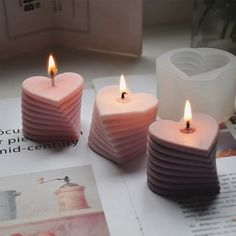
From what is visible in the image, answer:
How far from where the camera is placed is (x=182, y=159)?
48cm

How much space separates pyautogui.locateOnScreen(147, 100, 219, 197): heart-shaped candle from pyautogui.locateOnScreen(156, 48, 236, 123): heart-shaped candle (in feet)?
0.26

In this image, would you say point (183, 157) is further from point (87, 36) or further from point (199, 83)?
point (87, 36)

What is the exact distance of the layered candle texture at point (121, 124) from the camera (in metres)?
0.53

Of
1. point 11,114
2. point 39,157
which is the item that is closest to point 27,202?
point 39,157

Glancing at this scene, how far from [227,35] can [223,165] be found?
298mm

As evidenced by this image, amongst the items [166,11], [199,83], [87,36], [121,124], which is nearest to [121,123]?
[121,124]

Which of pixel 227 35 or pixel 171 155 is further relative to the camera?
pixel 227 35

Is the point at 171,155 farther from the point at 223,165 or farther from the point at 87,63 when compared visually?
the point at 87,63

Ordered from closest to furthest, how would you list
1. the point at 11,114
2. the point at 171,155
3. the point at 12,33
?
the point at 171,155 → the point at 11,114 → the point at 12,33

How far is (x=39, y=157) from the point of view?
1.85 feet

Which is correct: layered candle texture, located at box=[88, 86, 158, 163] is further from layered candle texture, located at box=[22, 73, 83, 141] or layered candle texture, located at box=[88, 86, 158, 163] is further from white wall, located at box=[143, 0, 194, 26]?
white wall, located at box=[143, 0, 194, 26]

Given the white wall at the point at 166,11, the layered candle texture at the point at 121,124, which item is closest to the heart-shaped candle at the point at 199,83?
the layered candle texture at the point at 121,124

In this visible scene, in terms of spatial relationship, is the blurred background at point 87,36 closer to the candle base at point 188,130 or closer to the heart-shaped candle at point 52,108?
the heart-shaped candle at point 52,108

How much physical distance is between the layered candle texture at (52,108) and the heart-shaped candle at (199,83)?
106 millimetres
